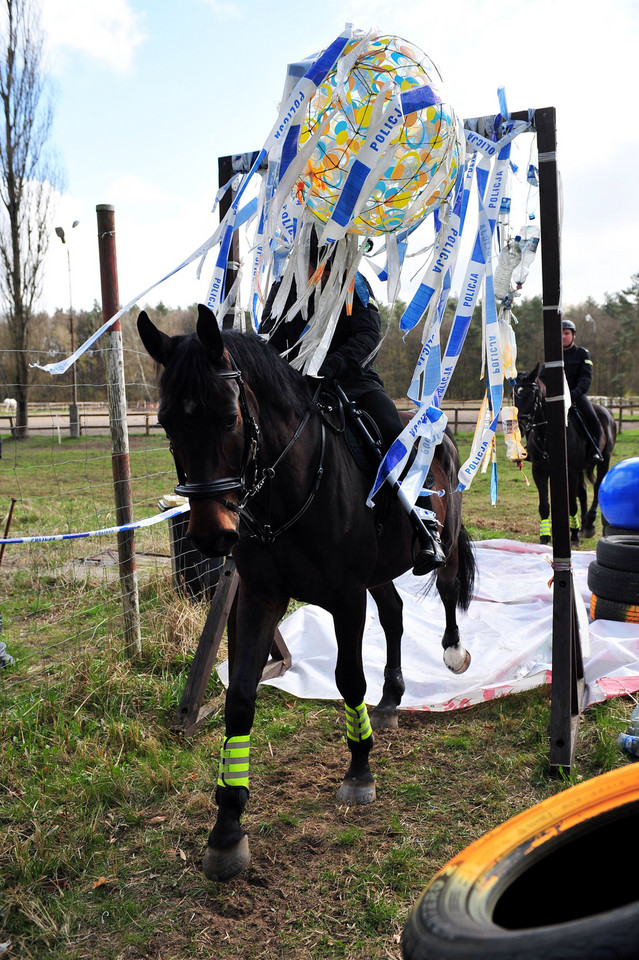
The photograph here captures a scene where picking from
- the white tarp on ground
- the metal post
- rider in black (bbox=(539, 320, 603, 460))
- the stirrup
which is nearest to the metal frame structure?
the stirrup

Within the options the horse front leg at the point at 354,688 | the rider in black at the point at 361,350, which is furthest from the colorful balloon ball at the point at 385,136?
the horse front leg at the point at 354,688

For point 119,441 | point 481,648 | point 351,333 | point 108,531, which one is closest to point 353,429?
point 351,333

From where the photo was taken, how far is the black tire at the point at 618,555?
396 centimetres

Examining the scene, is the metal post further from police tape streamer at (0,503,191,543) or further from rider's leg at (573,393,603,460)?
rider's leg at (573,393,603,460)

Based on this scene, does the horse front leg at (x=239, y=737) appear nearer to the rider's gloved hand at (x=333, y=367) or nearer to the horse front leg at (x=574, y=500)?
the rider's gloved hand at (x=333, y=367)

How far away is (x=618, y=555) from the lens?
402 centimetres

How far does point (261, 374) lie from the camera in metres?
2.58

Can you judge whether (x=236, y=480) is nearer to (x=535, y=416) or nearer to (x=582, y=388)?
(x=535, y=416)

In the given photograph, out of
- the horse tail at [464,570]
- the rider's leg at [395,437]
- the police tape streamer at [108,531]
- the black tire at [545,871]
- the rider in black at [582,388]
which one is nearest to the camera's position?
the black tire at [545,871]

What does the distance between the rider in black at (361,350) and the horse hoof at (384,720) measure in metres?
0.92

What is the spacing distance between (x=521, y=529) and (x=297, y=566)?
6364 mm

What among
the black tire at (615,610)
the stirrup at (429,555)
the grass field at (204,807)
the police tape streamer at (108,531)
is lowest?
the grass field at (204,807)

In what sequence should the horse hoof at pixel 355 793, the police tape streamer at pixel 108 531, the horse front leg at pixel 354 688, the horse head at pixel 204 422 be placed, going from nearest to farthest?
1. the horse head at pixel 204 422
2. the horse front leg at pixel 354 688
3. the horse hoof at pixel 355 793
4. the police tape streamer at pixel 108 531

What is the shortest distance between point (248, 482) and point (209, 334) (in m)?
0.57
